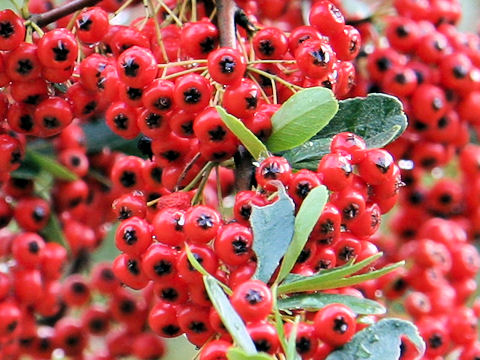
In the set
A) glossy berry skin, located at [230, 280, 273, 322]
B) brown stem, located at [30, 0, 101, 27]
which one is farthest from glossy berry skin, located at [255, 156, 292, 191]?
brown stem, located at [30, 0, 101, 27]

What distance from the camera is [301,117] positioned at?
64.1 inches

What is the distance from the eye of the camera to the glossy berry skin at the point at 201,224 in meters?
1.56

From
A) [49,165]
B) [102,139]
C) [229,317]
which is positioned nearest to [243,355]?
[229,317]

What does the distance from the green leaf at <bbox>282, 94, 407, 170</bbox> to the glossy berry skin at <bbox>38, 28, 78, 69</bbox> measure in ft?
1.60

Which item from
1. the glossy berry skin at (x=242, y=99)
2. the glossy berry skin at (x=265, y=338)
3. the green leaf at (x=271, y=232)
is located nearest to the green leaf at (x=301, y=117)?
the glossy berry skin at (x=242, y=99)

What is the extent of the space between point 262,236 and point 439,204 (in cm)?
144

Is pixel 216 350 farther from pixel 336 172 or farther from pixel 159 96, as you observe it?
pixel 159 96

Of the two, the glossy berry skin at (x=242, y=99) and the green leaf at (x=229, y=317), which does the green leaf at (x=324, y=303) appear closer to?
the green leaf at (x=229, y=317)

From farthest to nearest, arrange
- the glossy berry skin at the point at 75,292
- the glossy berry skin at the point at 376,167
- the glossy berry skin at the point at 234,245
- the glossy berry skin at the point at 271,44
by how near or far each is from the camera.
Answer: the glossy berry skin at the point at 75,292 < the glossy berry skin at the point at 271,44 < the glossy berry skin at the point at 376,167 < the glossy berry skin at the point at 234,245

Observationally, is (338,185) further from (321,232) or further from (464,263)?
(464,263)

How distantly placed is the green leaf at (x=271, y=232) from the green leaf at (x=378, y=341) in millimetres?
203

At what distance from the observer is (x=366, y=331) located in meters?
1.58

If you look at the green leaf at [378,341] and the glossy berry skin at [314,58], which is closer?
the green leaf at [378,341]

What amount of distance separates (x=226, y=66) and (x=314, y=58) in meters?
0.17
